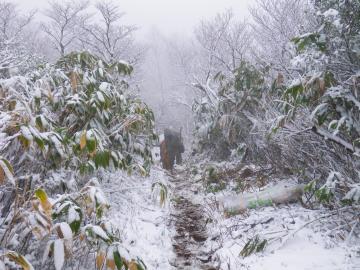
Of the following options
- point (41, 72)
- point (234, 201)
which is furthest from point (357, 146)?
point (41, 72)

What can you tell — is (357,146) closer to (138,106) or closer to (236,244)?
(236,244)

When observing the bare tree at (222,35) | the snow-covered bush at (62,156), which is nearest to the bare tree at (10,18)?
the bare tree at (222,35)

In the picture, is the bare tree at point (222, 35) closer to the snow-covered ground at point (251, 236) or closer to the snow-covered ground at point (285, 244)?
the snow-covered ground at point (251, 236)

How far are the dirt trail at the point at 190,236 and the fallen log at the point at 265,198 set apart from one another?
0.55 m

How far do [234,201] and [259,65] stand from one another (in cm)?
454

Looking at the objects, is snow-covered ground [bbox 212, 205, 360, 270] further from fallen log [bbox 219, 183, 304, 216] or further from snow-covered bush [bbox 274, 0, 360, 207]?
snow-covered bush [bbox 274, 0, 360, 207]

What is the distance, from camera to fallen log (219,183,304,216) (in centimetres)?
525

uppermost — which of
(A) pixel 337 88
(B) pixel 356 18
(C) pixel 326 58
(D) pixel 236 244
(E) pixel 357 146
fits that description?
(B) pixel 356 18

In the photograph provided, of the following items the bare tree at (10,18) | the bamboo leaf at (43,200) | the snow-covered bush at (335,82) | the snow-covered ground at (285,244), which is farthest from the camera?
the bare tree at (10,18)

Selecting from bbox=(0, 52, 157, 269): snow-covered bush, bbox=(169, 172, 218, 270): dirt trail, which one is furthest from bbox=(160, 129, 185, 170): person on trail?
bbox=(0, 52, 157, 269): snow-covered bush

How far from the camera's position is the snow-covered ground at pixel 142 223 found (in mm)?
4219

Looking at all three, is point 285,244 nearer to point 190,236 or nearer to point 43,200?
point 190,236

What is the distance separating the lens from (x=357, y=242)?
11.6 ft

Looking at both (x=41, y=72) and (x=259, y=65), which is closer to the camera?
(x=41, y=72)
